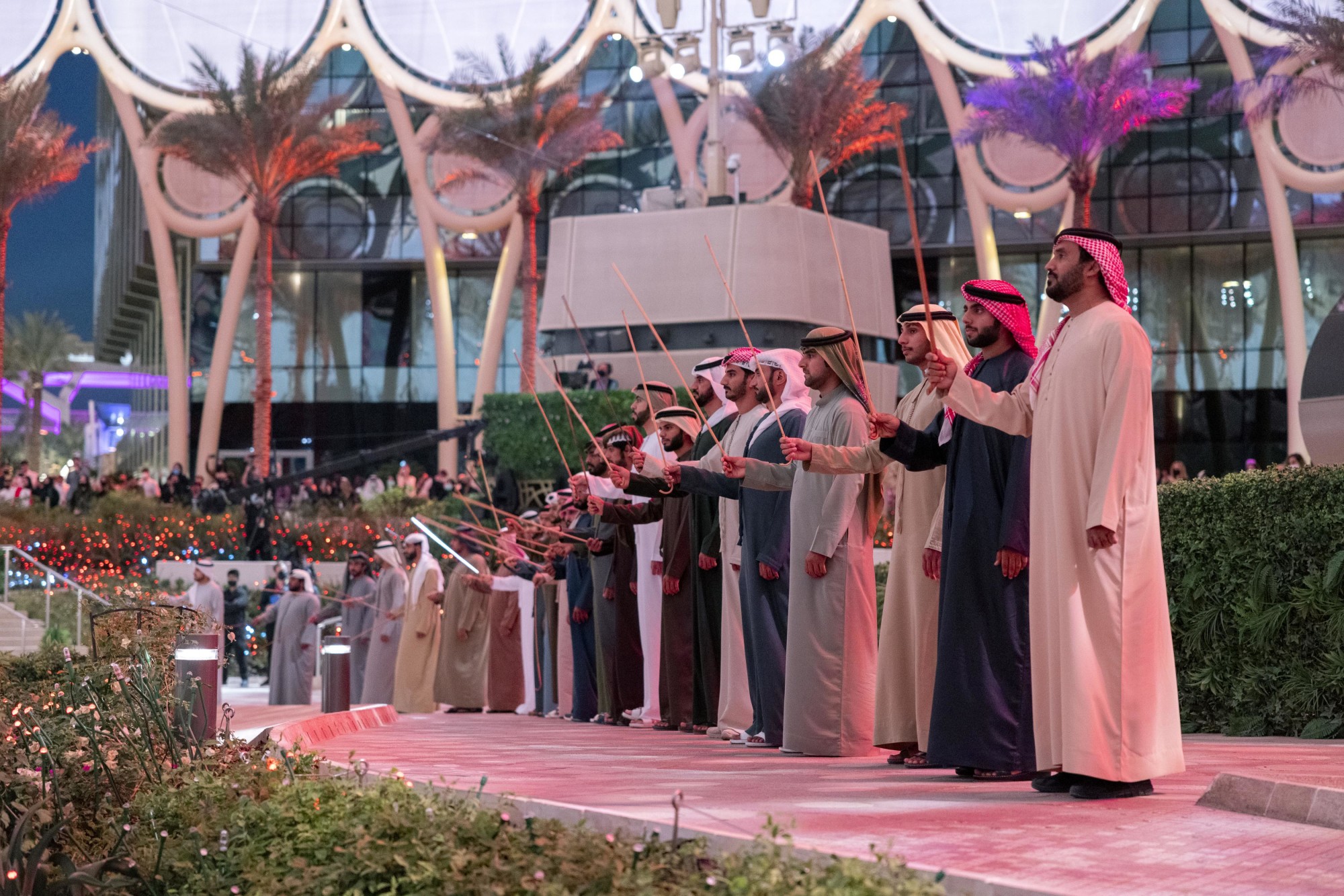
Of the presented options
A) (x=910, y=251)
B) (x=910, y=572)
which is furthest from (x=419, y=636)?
(x=910, y=251)

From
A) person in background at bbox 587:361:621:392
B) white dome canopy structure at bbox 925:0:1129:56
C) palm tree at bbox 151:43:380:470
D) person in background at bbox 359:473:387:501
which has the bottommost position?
person in background at bbox 359:473:387:501

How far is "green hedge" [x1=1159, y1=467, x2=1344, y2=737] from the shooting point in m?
7.42

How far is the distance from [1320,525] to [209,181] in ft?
115

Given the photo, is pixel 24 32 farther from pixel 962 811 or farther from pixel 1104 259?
pixel 962 811

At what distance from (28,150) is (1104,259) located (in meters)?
31.6

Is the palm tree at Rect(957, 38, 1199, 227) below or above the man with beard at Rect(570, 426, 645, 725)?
above

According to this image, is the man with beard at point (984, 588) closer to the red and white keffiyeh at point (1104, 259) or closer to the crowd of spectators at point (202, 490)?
the red and white keffiyeh at point (1104, 259)

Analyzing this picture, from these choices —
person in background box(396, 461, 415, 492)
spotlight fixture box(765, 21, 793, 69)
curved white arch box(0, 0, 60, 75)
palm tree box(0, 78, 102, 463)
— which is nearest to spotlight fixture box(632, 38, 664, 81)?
spotlight fixture box(765, 21, 793, 69)

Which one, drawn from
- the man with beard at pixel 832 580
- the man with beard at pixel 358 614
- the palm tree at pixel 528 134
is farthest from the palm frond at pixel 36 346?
the man with beard at pixel 832 580

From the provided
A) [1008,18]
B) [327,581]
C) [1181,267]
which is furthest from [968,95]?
[327,581]

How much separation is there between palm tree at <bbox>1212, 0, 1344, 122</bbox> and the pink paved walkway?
22.7 meters

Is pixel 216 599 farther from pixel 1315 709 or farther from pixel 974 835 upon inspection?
pixel 974 835

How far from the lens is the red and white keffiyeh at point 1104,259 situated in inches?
205

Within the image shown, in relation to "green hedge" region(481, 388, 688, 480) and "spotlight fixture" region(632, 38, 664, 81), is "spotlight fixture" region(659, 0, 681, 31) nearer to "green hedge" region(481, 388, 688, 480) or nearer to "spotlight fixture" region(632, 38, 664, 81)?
"spotlight fixture" region(632, 38, 664, 81)
